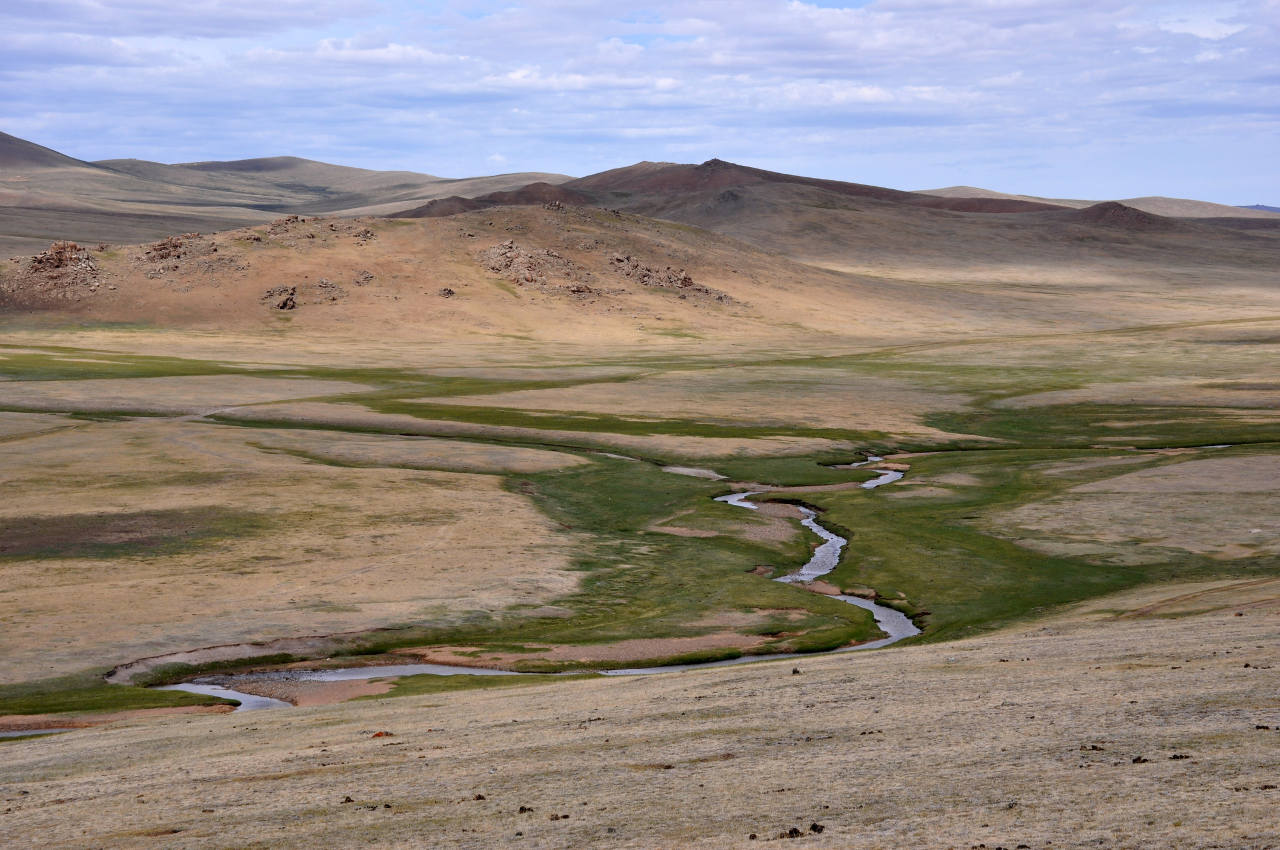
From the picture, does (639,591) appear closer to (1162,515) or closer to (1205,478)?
(1162,515)

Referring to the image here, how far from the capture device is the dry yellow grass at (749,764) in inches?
577

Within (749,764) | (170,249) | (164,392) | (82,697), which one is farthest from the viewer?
(170,249)

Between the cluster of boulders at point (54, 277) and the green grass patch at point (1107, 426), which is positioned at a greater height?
the cluster of boulders at point (54, 277)

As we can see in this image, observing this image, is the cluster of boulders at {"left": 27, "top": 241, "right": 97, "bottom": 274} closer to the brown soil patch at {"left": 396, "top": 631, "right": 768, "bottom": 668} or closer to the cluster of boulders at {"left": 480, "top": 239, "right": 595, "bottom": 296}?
the cluster of boulders at {"left": 480, "top": 239, "right": 595, "bottom": 296}

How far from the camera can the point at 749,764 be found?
17922mm

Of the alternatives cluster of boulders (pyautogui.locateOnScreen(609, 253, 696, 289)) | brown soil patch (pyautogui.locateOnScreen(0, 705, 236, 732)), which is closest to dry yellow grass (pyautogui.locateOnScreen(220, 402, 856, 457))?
brown soil patch (pyautogui.locateOnScreen(0, 705, 236, 732))

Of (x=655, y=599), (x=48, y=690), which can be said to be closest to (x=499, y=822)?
(x=48, y=690)

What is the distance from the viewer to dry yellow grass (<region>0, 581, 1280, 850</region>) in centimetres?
1466

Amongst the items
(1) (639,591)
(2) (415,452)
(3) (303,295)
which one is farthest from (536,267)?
(1) (639,591)

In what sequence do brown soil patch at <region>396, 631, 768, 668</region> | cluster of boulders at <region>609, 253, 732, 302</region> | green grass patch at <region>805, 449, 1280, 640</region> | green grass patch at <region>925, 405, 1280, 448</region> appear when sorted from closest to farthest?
brown soil patch at <region>396, 631, 768, 668</region>, green grass patch at <region>805, 449, 1280, 640</region>, green grass patch at <region>925, 405, 1280, 448</region>, cluster of boulders at <region>609, 253, 732, 302</region>

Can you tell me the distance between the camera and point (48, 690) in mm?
29984

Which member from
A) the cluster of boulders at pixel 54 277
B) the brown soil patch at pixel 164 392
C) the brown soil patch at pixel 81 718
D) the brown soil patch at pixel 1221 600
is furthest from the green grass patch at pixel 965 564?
the cluster of boulders at pixel 54 277

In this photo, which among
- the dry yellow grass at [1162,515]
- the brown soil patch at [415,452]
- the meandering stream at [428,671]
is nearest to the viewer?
the meandering stream at [428,671]

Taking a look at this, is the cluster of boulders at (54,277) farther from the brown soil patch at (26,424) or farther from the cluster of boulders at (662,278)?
the brown soil patch at (26,424)
